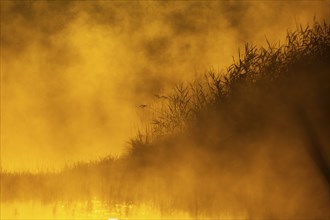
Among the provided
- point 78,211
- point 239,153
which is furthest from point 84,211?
point 239,153

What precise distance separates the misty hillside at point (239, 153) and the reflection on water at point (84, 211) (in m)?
0.21

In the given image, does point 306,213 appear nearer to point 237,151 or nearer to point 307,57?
point 237,151

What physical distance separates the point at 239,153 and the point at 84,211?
106 inches

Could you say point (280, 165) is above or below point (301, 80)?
below

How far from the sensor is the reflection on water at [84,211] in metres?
6.66

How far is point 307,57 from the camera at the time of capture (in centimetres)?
908

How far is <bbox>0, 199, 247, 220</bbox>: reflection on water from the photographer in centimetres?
666

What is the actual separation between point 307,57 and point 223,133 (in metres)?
1.56

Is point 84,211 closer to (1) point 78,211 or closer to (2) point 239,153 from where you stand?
(1) point 78,211

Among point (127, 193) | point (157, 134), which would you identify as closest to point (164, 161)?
point (157, 134)

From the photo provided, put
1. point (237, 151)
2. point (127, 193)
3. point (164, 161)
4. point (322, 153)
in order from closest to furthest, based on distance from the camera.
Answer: point (322, 153)
point (127, 193)
point (237, 151)
point (164, 161)

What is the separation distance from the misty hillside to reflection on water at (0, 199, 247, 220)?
0.21 metres

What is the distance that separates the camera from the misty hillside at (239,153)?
7516 mm

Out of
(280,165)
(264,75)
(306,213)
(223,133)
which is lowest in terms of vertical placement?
(306,213)
